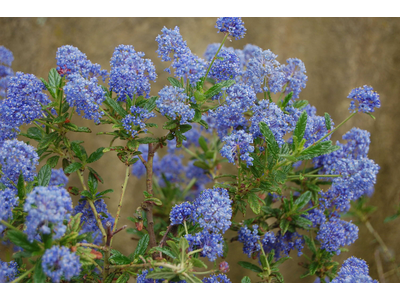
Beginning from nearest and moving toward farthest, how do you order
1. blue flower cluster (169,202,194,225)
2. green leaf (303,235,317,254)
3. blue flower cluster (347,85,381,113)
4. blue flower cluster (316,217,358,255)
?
blue flower cluster (169,202,194,225) → blue flower cluster (347,85,381,113) → blue flower cluster (316,217,358,255) → green leaf (303,235,317,254)

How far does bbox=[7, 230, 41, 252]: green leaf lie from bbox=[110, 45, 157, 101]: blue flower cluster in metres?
0.64

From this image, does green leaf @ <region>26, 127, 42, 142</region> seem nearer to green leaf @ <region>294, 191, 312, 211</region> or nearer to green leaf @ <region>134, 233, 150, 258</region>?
green leaf @ <region>134, 233, 150, 258</region>

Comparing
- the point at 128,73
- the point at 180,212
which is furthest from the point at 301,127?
the point at 128,73

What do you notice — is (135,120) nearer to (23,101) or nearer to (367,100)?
(23,101)

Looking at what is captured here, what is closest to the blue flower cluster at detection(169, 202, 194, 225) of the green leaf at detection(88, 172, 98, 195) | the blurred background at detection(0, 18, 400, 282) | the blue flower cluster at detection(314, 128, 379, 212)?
the green leaf at detection(88, 172, 98, 195)

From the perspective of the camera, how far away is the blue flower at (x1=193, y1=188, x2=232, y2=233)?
1233 mm

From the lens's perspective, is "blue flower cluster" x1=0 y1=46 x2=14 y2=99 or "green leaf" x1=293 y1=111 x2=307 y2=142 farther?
"blue flower cluster" x1=0 y1=46 x2=14 y2=99

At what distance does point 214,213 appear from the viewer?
124 cm

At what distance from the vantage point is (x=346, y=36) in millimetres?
2525

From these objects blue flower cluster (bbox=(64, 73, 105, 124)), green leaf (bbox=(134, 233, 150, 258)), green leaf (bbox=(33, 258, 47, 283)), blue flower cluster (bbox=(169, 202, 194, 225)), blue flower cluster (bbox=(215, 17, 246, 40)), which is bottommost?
green leaf (bbox=(33, 258, 47, 283))

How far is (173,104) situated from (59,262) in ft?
2.20

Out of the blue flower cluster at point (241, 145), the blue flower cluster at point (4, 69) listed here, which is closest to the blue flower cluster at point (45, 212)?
the blue flower cluster at point (241, 145)

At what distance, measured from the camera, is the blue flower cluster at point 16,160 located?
1211 millimetres
